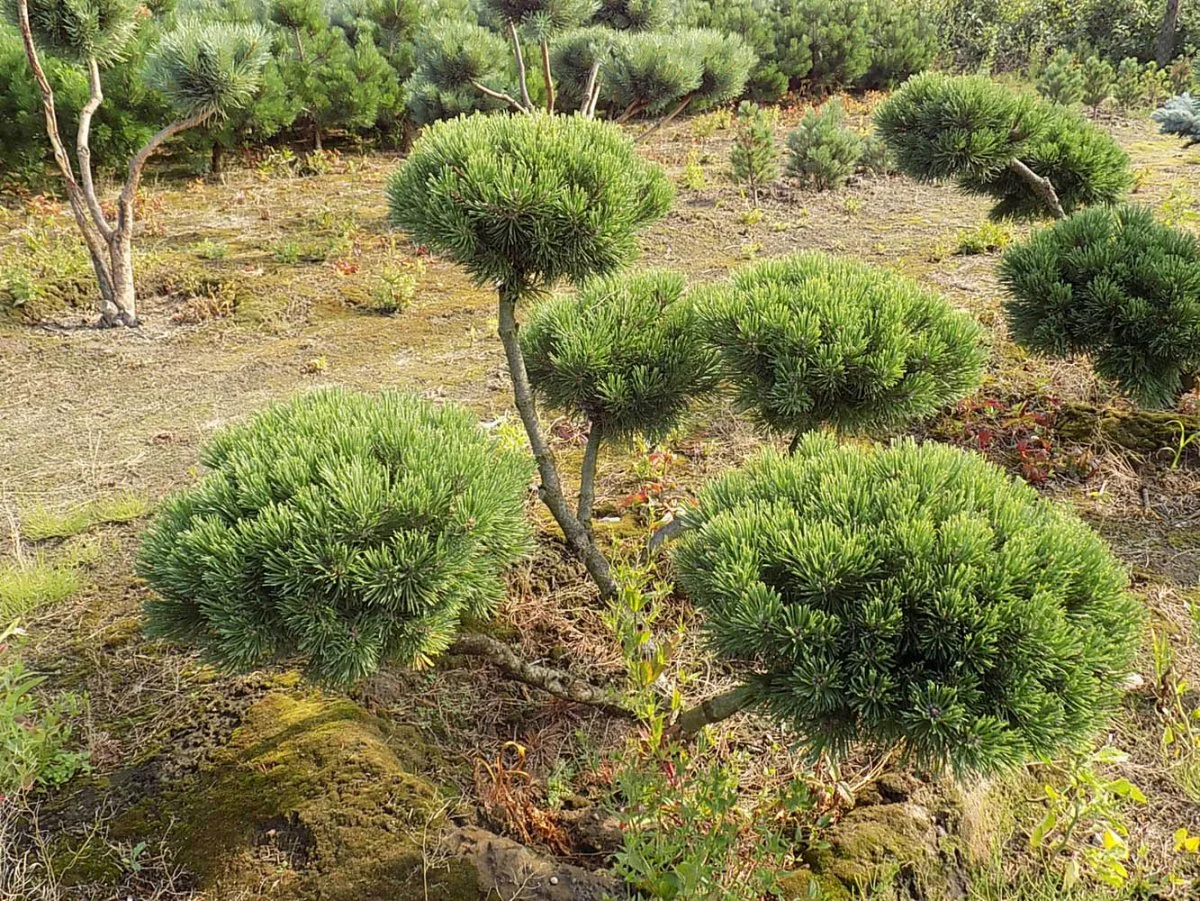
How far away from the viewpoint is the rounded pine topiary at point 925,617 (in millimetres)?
1300

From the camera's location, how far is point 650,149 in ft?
35.3

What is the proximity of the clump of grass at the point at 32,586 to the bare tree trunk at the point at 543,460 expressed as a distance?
74.0 inches

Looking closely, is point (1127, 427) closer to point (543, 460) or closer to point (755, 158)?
point (543, 460)

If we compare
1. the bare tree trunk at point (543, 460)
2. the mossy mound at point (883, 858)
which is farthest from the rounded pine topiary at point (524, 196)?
the mossy mound at point (883, 858)

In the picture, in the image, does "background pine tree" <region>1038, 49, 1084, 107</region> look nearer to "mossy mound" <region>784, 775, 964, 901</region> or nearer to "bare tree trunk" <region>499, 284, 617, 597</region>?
"bare tree trunk" <region>499, 284, 617, 597</region>

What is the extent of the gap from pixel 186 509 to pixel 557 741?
1157 millimetres

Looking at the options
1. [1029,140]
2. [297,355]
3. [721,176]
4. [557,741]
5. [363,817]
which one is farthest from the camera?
[721,176]

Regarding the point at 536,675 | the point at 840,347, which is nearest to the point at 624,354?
the point at 840,347

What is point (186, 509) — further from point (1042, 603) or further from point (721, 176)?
point (721, 176)

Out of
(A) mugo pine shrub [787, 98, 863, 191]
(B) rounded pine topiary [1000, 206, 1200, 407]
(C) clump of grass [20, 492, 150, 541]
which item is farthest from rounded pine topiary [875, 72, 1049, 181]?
(A) mugo pine shrub [787, 98, 863, 191]

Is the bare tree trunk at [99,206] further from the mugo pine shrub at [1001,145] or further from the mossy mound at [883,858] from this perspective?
the mossy mound at [883,858]

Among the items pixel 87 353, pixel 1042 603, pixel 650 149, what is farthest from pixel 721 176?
pixel 1042 603

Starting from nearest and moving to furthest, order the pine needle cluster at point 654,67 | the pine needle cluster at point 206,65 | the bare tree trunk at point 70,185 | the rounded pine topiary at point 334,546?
1. the rounded pine topiary at point 334,546
2. the bare tree trunk at point 70,185
3. the pine needle cluster at point 206,65
4. the pine needle cluster at point 654,67

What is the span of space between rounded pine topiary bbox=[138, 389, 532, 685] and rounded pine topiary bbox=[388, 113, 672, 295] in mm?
477
